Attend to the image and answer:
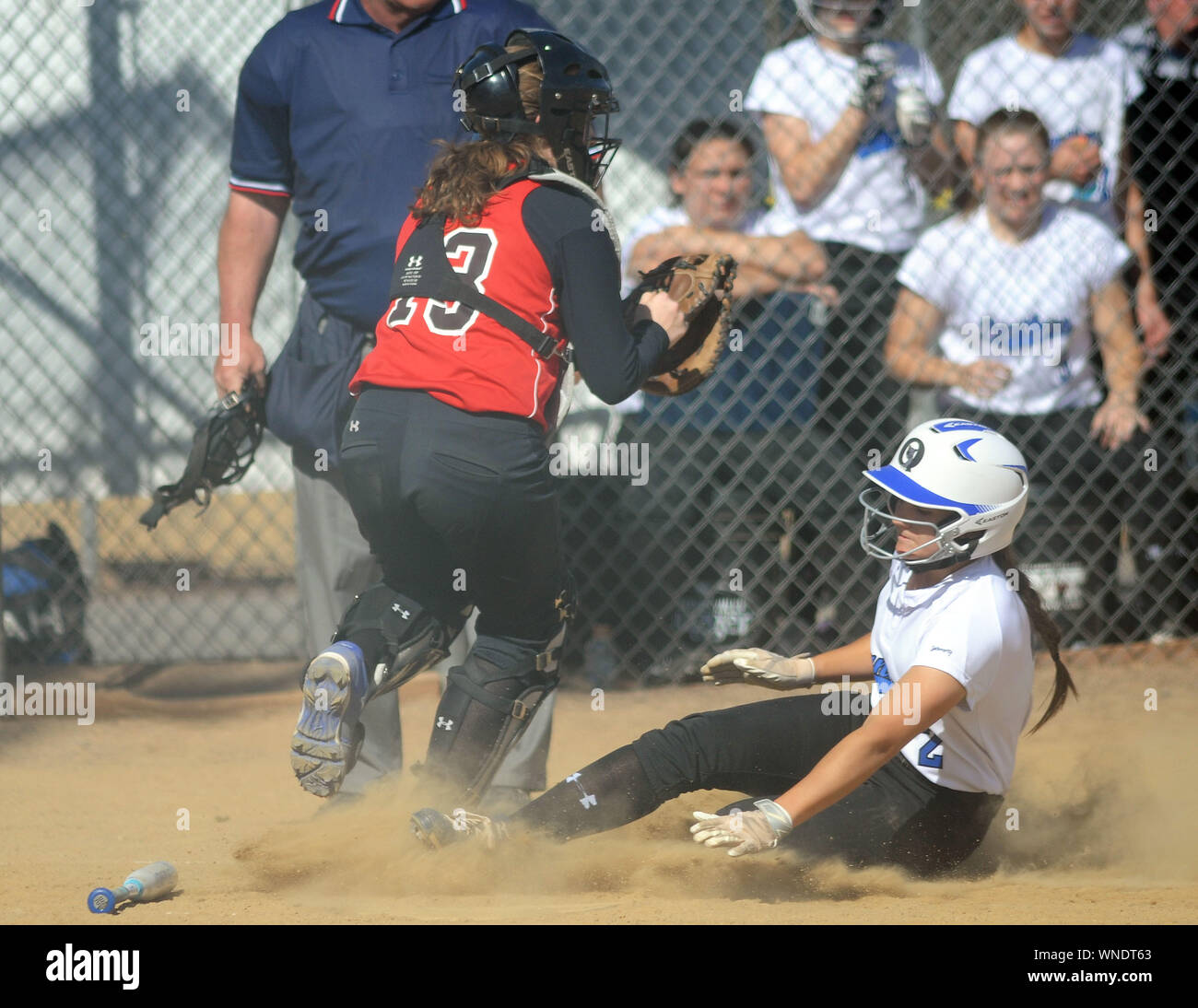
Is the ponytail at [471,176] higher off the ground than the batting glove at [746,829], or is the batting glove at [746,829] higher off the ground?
the ponytail at [471,176]

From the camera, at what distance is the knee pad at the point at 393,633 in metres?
3.04

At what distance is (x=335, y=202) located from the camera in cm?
365

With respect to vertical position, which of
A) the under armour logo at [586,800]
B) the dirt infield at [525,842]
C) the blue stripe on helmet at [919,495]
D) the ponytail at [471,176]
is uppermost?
the ponytail at [471,176]

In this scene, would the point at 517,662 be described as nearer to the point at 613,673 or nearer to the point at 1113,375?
the point at 613,673

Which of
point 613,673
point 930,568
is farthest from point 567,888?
point 613,673

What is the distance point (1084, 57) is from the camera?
5285 mm

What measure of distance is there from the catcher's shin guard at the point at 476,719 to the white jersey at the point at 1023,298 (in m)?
2.62

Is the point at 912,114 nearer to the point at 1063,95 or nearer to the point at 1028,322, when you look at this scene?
the point at 1063,95

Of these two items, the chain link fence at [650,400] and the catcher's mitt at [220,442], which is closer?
the catcher's mitt at [220,442]

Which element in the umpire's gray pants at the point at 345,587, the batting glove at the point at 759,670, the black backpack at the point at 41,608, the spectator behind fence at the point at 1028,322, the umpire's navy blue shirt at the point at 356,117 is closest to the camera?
the batting glove at the point at 759,670

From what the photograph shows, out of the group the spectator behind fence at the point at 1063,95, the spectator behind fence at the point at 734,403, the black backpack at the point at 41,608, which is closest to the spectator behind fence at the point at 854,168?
the spectator behind fence at the point at 734,403

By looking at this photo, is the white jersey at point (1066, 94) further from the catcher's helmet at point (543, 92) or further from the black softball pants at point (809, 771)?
the black softball pants at point (809, 771)

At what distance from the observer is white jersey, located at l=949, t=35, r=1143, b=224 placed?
525 cm

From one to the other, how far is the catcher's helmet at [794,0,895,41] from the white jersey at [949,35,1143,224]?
0.47 meters
